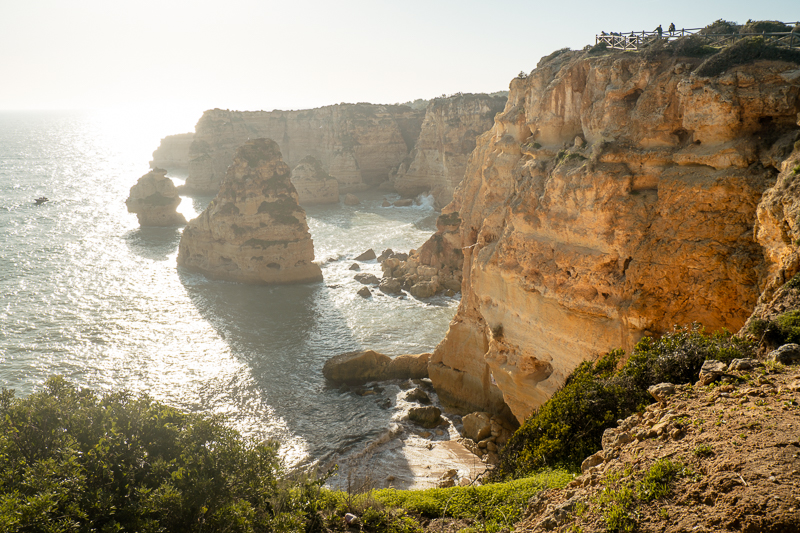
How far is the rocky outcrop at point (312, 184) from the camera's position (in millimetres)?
63344

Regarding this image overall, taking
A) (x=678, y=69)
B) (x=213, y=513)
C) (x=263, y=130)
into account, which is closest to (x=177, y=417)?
(x=213, y=513)

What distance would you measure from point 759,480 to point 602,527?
1.70 metres

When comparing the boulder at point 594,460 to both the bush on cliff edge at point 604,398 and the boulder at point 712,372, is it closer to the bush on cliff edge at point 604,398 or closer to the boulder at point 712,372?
the bush on cliff edge at point 604,398

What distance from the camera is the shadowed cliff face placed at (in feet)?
36.0

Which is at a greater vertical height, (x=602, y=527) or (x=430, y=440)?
(x=602, y=527)

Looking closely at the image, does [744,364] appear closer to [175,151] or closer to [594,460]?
[594,460]

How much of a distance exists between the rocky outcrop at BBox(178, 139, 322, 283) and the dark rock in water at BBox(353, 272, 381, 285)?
298 centimetres

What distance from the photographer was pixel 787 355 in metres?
7.08

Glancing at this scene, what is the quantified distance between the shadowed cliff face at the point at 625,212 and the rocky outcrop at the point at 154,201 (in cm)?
4489

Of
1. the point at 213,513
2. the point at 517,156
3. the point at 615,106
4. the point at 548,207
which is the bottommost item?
the point at 213,513

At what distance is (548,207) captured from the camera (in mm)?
14391

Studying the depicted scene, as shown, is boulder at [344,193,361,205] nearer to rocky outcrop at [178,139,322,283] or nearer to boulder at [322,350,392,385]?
rocky outcrop at [178,139,322,283]

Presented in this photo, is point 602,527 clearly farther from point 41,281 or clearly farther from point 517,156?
point 41,281

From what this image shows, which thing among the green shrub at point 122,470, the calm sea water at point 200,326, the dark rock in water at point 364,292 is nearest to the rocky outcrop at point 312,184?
the calm sea water at point 200,326
